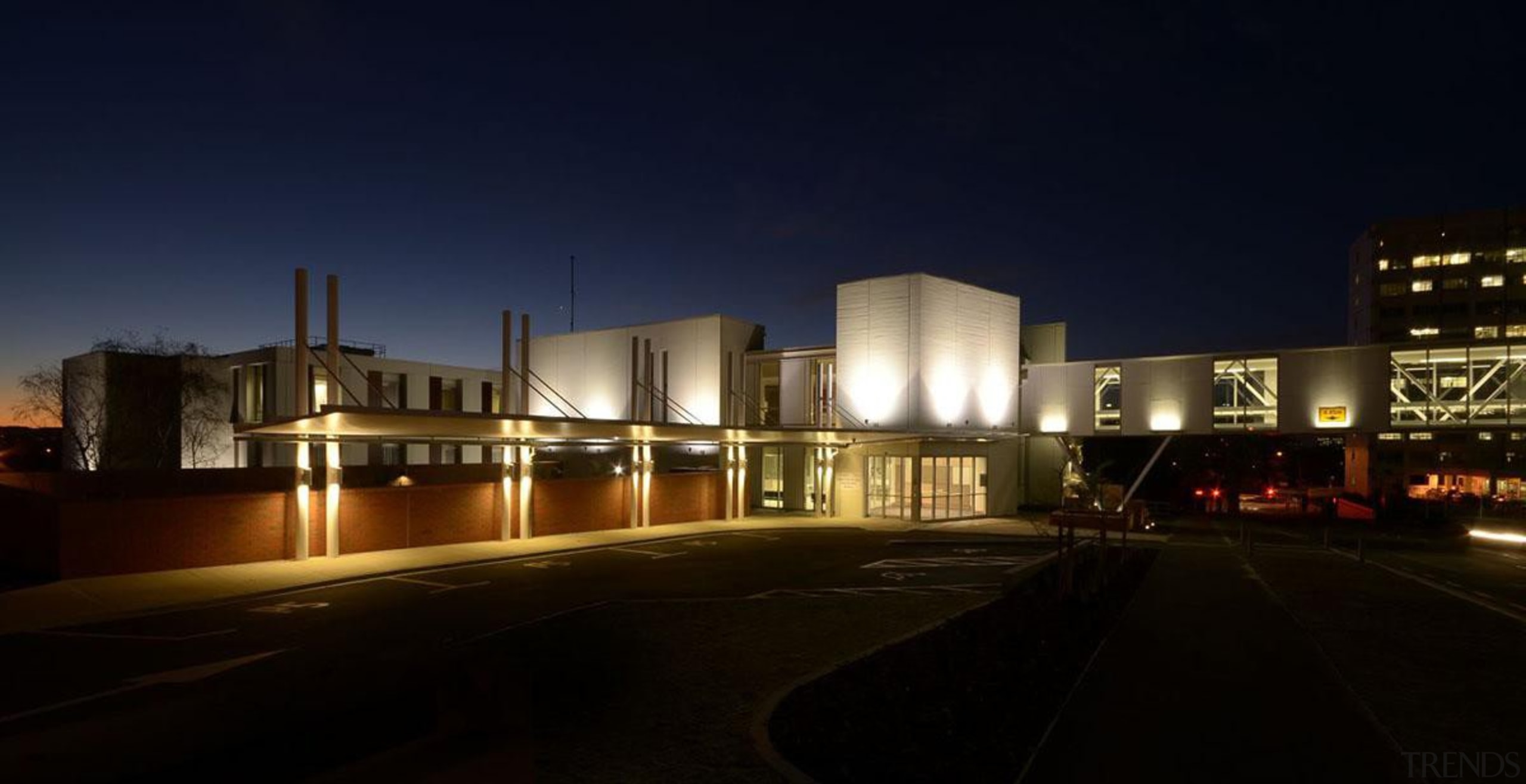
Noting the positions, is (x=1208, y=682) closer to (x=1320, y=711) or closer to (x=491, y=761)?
(x=1320, y=711)

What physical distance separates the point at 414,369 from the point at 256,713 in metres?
44.1

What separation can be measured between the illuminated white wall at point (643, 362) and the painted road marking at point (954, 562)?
52.2 feet

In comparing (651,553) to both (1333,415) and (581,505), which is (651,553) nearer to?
(581,505)

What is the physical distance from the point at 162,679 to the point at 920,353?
2739 centimetres

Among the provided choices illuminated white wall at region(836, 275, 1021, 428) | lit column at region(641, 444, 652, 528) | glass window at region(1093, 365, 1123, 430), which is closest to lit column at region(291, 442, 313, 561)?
lit column at region(641, 444, 652, 528)

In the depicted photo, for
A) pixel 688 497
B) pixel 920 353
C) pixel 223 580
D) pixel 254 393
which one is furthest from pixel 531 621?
pixel 254 393

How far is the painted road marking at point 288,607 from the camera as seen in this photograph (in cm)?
1398

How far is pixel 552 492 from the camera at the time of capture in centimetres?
2586

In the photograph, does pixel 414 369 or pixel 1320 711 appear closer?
pixel 1320 711

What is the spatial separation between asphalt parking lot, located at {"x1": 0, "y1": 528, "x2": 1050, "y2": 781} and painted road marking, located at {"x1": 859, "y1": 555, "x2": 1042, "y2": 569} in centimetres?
21

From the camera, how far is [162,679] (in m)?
9.70

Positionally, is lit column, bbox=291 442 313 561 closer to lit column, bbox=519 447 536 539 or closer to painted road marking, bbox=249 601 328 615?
painted road marking, bbox=249 601 328 615

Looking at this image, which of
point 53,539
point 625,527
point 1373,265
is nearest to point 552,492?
point 625,527

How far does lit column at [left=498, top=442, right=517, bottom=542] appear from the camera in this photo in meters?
24.0
